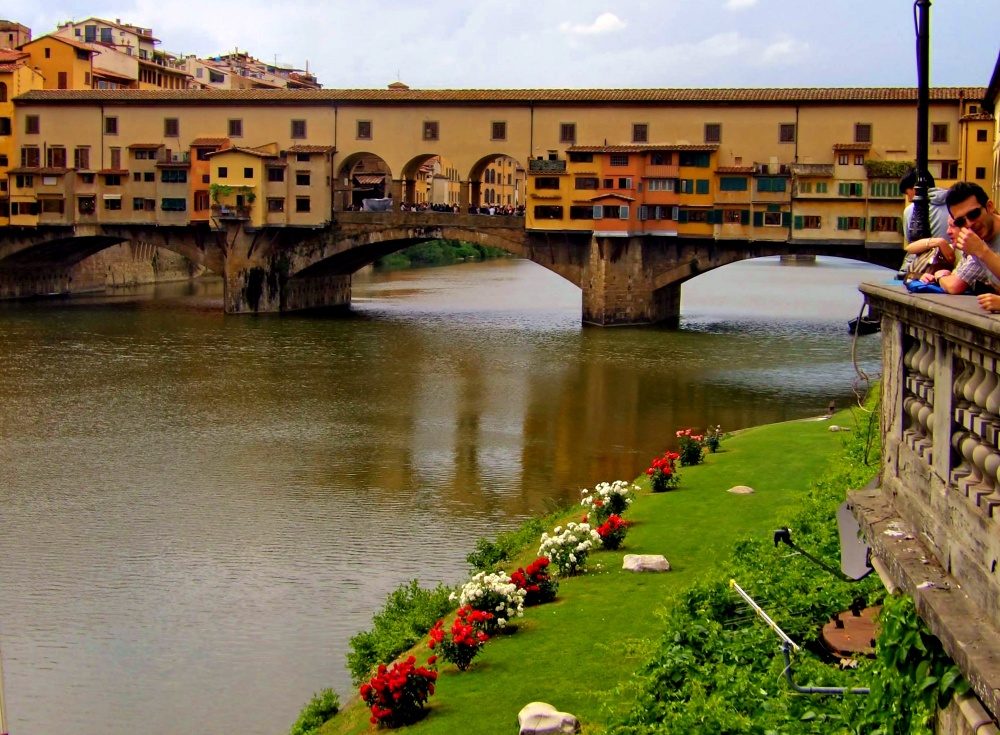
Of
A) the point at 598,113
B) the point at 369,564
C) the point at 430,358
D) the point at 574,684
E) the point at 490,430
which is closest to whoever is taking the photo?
the point at 574,684

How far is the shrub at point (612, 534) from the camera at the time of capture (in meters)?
16.4

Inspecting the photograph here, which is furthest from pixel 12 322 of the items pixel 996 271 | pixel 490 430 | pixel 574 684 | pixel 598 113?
pixel 996 271

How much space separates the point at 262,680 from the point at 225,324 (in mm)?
37725

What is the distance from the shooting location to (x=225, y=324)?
50.8 metres

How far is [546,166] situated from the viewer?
172 ft

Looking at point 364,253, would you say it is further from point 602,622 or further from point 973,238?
point 973,238

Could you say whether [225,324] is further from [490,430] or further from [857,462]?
[857,462]

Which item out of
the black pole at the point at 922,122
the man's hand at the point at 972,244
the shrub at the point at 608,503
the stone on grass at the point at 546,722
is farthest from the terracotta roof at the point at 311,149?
the man's hand at the point at 972,244

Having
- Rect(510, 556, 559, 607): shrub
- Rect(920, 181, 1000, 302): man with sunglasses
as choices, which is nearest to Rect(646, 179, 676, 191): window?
Rect(510, 556, 559, 607): shrub

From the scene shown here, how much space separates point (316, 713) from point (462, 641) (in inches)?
62.4

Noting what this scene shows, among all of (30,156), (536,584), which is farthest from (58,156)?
(536,584)

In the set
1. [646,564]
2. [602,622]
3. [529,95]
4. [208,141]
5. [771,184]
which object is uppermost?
[529,95]

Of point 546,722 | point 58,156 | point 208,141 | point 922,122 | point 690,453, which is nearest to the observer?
point 922,122

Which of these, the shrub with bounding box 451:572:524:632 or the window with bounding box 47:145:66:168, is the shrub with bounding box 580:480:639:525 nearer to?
the shrub with bounding box 451:572:524:632
